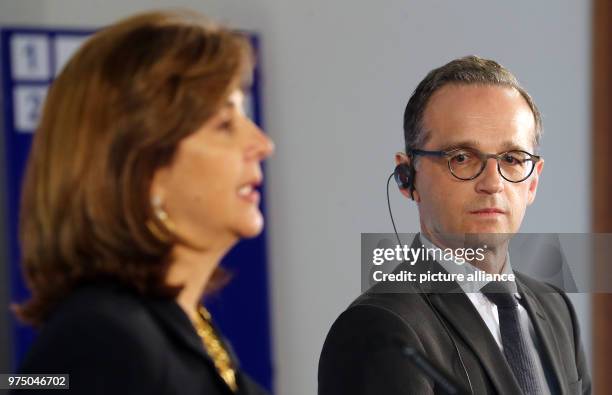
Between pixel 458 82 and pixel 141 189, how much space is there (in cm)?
55

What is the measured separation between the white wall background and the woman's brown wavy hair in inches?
24.7

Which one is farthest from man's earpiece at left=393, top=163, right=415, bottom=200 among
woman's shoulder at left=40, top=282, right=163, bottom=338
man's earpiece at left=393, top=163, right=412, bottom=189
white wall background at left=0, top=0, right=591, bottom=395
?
woman's shoulder at left=40, top=282, right=163, bottom=338

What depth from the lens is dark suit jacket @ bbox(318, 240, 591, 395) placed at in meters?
0.99

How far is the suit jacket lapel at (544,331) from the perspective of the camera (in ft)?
3.61

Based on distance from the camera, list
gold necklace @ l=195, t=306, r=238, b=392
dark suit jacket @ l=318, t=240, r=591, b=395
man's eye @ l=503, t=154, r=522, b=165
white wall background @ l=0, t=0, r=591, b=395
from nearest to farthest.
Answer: gold necklace @ l=195, t=306, r=238, b=392
dark suit jacket @ l=318, t=240, r=591, b=395
man's eye @ l=503, t=154, r=522, b=165
white wall background @ l=0, t=0, r=591, b=395

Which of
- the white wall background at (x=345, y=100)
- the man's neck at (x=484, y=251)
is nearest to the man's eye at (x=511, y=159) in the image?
the man's neck at (x=484, y=251)

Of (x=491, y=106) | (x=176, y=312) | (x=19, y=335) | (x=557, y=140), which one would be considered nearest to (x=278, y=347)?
(x=19, y=335)

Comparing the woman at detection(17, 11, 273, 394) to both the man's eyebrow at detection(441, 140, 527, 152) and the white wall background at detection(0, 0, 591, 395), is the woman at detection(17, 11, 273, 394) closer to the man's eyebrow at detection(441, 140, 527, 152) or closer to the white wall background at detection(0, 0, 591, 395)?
the man's eyebrow at detection(441, 140, 527, 152)

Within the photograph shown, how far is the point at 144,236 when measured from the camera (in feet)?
2.35

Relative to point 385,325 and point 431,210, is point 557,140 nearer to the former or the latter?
point 431,210

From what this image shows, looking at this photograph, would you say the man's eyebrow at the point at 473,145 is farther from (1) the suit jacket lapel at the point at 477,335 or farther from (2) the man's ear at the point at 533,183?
(1) the suit jacket lapel at the point at 477,335

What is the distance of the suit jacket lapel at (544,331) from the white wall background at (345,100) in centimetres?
21

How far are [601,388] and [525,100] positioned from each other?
37.7 inches

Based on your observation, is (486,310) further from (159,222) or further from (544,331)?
(159,222)
